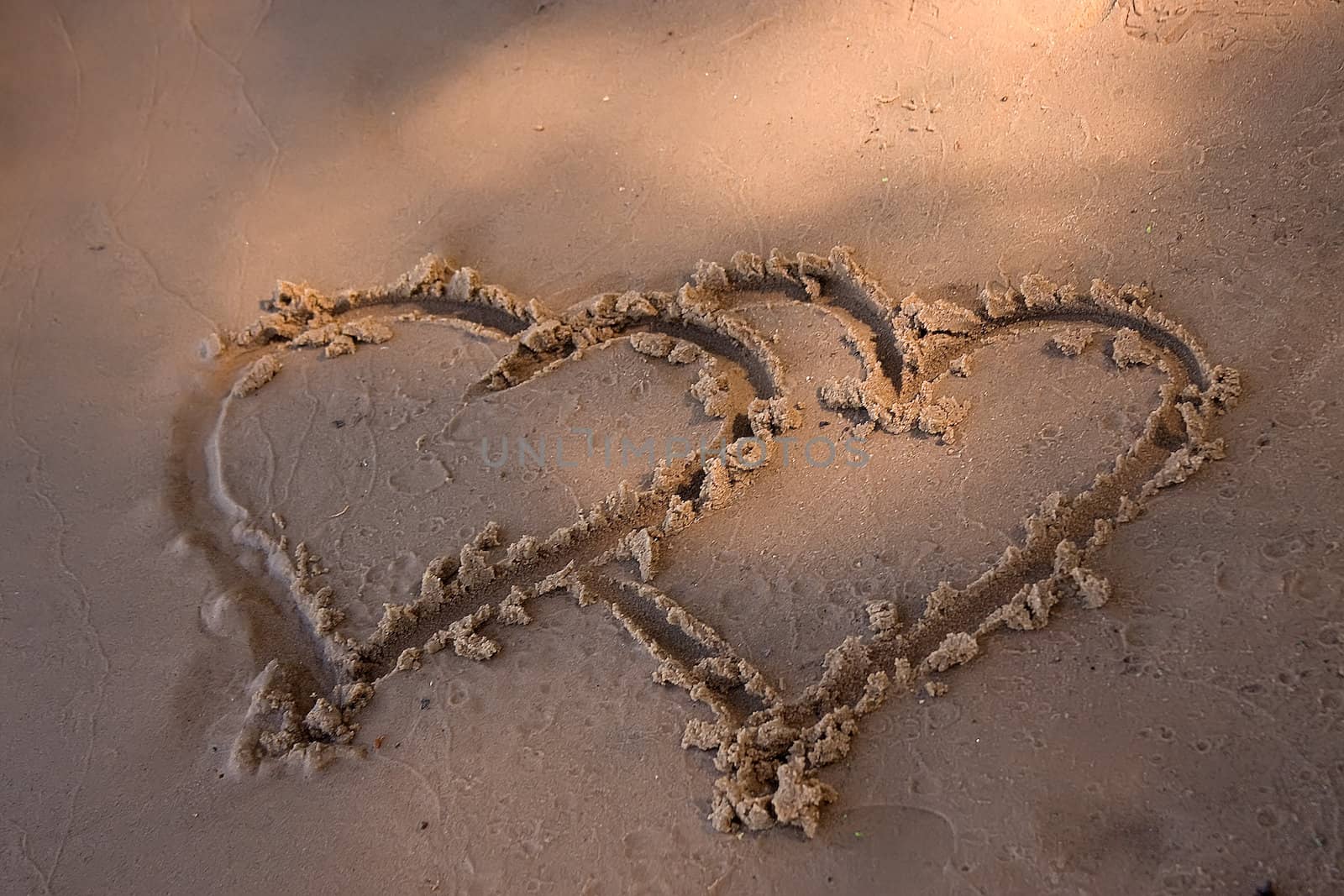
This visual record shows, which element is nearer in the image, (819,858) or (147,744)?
(819,858)

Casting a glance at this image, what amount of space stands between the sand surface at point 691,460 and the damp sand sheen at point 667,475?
1cm

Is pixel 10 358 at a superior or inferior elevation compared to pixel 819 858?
superior

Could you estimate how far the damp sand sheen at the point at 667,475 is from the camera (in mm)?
1723

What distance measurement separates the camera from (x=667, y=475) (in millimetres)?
2059

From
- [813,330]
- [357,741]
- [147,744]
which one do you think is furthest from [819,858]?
[147,744]

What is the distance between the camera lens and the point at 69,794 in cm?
179

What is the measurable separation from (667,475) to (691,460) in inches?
2.9

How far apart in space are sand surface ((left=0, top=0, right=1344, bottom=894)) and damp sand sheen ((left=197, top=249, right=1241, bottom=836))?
0.04 feet

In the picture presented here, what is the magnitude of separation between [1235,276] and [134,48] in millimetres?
3764

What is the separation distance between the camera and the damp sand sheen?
5.65 feet

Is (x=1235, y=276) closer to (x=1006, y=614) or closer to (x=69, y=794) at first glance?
(x=1006, y=614)

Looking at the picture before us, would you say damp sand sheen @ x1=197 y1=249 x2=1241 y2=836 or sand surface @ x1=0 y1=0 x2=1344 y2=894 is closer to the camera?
sand surface @ x1=0 y1=0 x2=1344 y2=894

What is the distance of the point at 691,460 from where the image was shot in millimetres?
2086

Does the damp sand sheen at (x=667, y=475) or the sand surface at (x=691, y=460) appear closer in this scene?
the sand surface at (x=691, y=460)
